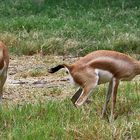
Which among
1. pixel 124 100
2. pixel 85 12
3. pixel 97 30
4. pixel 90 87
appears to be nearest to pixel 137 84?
pixel 124 100

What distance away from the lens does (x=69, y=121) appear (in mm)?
7176

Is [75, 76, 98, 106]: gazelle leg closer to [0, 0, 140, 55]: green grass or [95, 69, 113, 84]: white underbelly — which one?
[95, 69, 113, 84]: white underbelly

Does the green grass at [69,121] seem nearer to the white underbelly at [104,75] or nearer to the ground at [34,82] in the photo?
the white underbelly at [104,75]

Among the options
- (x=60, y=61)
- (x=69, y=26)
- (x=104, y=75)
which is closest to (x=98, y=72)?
(x=104, y=75)

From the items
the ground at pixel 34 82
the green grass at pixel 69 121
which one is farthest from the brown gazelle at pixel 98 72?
the ground at pixel 34 82

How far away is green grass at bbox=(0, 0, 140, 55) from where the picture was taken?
14297 millimetres

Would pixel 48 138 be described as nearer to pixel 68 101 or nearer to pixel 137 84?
pixel 68 101

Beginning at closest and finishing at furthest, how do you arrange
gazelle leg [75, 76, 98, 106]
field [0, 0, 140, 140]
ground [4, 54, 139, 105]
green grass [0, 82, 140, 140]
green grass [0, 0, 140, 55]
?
green grass [0, 82, 140, 140] → field [0, 0, 140, 140] → gazelle leg [75, 76, 98, 106] → ground [4, 54, 139, 105] → green grass [0, 0, 140, 55]

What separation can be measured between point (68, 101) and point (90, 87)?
623mm

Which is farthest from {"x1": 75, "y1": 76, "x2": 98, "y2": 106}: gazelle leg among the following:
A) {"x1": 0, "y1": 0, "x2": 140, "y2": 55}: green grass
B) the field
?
{"x1": 0, "y1": 0, "x2": 140, "y2": 55}: green grass

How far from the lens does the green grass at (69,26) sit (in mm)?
14297

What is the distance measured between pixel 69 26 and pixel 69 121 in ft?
30.9

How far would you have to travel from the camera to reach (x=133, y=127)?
6.77 meters

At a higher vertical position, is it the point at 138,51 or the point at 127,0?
the point at 138,51
